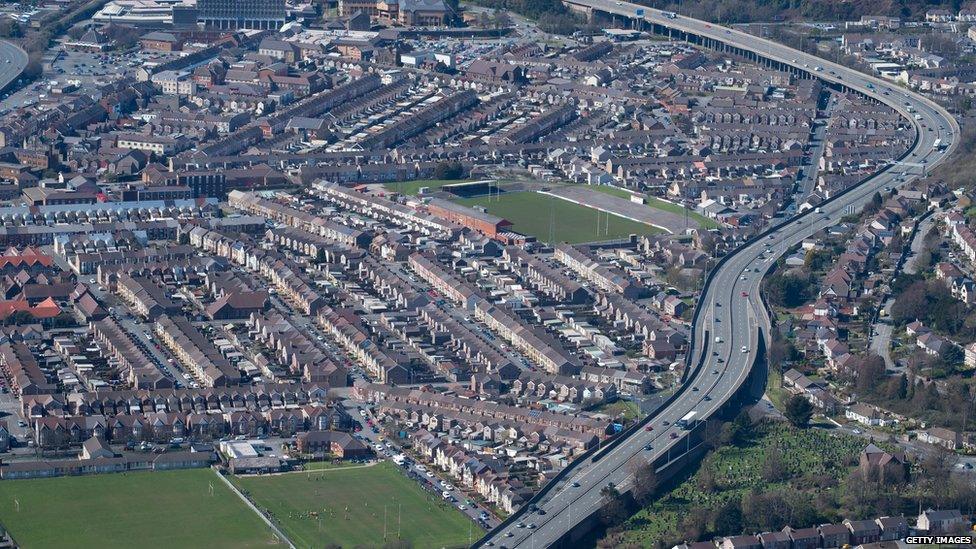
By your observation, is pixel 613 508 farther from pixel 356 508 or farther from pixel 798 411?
pixel 798 411

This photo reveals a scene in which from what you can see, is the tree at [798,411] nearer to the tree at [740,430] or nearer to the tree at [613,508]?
the tree at [740,430]

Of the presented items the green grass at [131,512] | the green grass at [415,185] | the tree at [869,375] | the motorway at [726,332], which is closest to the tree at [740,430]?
the motorway at [726,332]

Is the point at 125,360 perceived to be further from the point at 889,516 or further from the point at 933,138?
the point at 933,138

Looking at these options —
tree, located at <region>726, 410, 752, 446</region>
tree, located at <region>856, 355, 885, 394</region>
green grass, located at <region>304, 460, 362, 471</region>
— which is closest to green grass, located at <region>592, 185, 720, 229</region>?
tree, located at <region>856, 355, 885, 394</region>

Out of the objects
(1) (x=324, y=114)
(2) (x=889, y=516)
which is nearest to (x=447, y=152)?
(1) (x=324, y=114)

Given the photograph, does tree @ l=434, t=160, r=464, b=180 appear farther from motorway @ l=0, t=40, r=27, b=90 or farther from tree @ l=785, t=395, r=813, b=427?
tree @ l=785, t=395, r=813, b=427

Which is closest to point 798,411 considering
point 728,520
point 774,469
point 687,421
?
point 687,421

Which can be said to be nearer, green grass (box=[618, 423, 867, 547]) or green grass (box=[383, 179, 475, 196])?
green grass (box=[618, 423, 867, 547])
